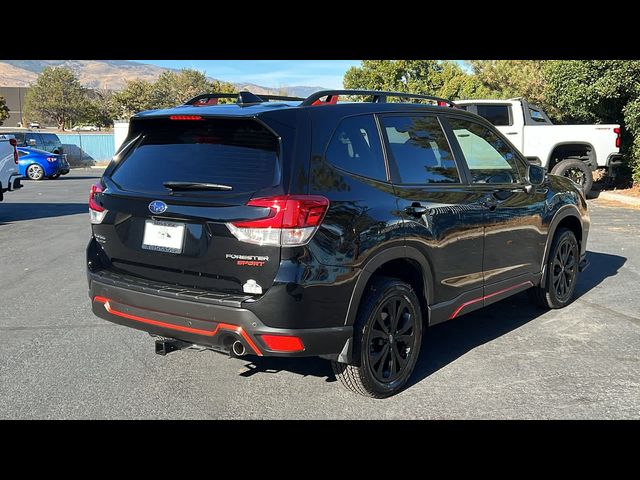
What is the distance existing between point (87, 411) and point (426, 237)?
2423 millimetres

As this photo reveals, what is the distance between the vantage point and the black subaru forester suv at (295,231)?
11.4 feet

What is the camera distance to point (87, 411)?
3.84m

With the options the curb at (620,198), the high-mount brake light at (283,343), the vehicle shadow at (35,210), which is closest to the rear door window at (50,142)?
the vehicle shadow at (35,210)

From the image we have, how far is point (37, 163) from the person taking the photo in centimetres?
2444

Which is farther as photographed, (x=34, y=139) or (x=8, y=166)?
(x=34, y=139)

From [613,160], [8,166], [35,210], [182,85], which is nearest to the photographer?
[8,166]

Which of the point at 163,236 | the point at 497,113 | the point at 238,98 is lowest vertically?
the point at 163,236

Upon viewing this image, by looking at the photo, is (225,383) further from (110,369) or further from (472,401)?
(472,401)

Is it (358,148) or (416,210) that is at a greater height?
(358,148)

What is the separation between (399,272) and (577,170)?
12612 mm

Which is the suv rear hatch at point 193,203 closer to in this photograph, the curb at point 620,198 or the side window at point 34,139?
the curb at point 620,198

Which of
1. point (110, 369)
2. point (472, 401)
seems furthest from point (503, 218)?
point (110, 369)

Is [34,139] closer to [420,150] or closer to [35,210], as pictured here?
[35,210]

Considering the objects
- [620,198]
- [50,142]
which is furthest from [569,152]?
[50,142]
